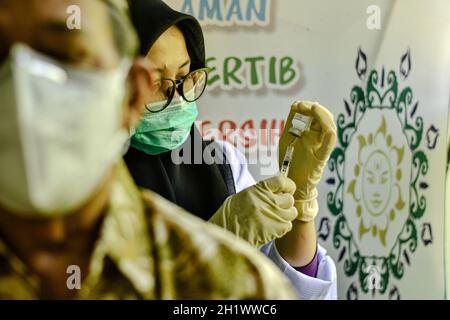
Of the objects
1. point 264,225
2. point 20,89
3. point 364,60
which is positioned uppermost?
point 364,60

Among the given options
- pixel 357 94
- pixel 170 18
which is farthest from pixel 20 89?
pixel 357 94

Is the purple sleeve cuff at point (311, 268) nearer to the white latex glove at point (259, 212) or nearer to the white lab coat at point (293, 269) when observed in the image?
the white lab coat at point (293, 269)

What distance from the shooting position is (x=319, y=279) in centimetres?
154

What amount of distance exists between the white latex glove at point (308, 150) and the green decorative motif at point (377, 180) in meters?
0.19

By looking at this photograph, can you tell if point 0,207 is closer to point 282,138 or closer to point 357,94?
point 282,138

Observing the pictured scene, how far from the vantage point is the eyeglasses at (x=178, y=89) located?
1.36 meters

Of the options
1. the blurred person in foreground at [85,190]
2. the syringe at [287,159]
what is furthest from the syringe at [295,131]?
the blurred person in foreground at [85,190]

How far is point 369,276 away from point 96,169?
1.06m

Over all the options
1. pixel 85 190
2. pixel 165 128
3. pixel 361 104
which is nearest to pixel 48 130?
pixel 85 190

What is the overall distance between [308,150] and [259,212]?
170 mm

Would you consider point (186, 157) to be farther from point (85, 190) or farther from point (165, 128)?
point (85, 190)

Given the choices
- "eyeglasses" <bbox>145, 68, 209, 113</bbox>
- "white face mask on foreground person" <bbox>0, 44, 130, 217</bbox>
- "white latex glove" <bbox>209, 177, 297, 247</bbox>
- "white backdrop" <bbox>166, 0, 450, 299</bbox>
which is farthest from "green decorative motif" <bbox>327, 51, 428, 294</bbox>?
"white face mask on foreground person" <bbox>0, 44, 130, 217</bbox>

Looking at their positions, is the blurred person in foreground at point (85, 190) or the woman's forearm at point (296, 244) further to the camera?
the woman's forearm at point (296, 244)

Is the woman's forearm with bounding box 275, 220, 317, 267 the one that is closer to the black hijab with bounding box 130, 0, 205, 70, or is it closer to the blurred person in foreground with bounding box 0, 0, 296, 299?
the black hijab with bounding box 130, 0, 205, 70
